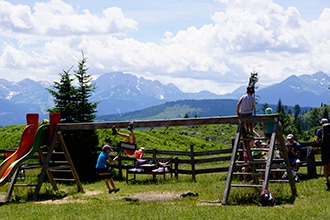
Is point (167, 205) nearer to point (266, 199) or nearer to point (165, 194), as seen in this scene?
point (266, 199)

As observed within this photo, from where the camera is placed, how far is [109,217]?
39.2ft

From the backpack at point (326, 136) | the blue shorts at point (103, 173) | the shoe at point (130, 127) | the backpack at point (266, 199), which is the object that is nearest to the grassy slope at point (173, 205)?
the backpack at point (266, 199)

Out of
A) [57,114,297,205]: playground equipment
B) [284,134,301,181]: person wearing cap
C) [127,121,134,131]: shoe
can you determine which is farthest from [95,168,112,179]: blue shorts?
[284,134,301,181]: person wearing cap

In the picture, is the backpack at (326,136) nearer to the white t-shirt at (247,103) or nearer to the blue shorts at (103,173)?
the white t-shirt at (247,103)

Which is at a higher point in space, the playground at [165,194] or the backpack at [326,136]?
the backpack at [326,136]

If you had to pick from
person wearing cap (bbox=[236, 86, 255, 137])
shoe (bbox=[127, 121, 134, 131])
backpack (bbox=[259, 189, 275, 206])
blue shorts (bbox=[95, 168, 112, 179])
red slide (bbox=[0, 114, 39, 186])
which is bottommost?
backpack (bbox=[259, 189, 275, 206])

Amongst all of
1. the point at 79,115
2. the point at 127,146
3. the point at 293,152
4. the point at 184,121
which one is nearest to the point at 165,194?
the point at 127,146

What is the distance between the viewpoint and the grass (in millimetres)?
11820

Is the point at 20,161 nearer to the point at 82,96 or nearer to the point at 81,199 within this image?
the point at 81,199

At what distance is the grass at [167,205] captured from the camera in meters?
11.8

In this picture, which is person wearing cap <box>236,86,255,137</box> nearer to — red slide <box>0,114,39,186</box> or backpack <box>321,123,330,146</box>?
backpack <box>321,123,330,146</box>

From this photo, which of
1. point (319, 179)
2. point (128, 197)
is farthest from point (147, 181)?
point (319, 179)

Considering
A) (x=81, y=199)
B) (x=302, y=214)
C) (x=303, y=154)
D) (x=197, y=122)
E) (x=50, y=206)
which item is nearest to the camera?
(x=302, y=214)

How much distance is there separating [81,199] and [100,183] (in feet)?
21.0
